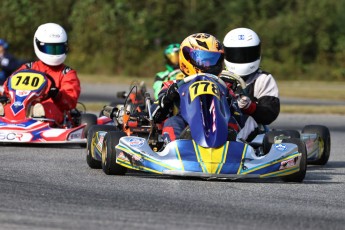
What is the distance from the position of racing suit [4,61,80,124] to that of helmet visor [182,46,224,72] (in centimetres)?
377

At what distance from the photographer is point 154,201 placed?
274 inches

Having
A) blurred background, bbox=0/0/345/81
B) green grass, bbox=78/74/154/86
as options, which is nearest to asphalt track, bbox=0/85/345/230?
green grass, bbox=78/74/154/86

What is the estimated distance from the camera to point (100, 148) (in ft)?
30.6

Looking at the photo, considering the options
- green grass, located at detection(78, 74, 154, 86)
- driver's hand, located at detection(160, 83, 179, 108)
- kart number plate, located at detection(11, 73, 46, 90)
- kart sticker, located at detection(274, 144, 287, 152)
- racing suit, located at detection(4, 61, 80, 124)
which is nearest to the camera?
kart sticker, located at detection(274, 144, 287, 152)

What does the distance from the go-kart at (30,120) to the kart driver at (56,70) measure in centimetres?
14

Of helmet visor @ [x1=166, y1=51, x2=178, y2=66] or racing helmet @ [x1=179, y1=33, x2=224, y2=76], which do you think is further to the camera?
helmet visor @ [x1=166, y1=51, x2=178, y2=66]

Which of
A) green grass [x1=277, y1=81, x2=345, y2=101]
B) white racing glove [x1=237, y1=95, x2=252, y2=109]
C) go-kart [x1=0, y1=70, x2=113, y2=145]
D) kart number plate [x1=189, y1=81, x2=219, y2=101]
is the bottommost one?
green grass [x1=277, y1=81, x2=345, y2=101]

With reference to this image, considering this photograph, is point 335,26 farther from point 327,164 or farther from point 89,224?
point 89,224

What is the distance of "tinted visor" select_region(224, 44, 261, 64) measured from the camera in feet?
35.5

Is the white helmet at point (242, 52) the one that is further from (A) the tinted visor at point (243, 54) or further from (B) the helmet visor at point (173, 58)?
(B) the helmet visor at point (173, 58)

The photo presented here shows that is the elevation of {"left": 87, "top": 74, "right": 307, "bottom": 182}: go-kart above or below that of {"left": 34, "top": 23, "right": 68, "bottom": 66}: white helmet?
above

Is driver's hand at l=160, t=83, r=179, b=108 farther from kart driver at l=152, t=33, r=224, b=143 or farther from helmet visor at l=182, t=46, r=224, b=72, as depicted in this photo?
helmet visor at l=182, t=46, r=224, b=72

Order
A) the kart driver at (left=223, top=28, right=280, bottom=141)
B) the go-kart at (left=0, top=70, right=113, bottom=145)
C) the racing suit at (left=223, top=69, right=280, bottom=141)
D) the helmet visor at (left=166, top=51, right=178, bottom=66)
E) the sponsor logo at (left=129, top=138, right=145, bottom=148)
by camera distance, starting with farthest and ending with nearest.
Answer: the helmet visor at (left=166, top=51, right=178, bottom=66), the go-kart at (left=0, top=70, right=113, bottom=145), the kart driver at (left=223, top=28, right=280, bottom=141), the racing suit at (left=223, top=69, right=280, bottom=141), the sponsor logo at (left=129, top=138, right=145, bottom=148)

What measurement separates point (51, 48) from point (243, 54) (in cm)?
333
